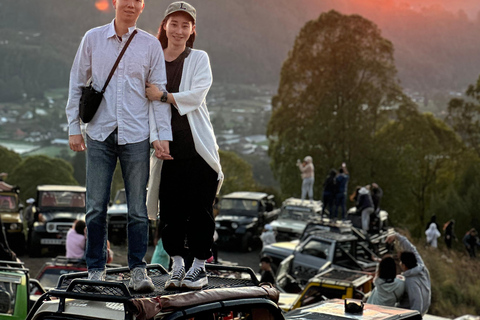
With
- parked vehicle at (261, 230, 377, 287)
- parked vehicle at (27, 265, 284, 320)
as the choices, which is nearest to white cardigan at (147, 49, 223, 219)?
parked vehicle at (27, 265, 284, 320)

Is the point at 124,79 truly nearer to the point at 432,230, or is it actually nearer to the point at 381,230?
the point at 381,230

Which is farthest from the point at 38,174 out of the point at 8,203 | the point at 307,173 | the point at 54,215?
the point at 54,215

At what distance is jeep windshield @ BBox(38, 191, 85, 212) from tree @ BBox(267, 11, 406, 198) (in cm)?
2450

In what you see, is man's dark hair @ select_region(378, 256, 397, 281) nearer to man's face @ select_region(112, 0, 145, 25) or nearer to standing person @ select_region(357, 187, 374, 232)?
man's face @ select_region(112, 0, 145, 25)

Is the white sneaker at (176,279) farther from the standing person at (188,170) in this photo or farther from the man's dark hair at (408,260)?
the man's dark hair at (408,260)

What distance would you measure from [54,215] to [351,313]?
17.0 m

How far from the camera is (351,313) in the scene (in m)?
6.04

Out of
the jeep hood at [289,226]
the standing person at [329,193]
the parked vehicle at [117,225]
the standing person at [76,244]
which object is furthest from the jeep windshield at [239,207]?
the standing person at [76,244]

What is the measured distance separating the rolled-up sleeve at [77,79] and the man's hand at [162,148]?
46 centimetres

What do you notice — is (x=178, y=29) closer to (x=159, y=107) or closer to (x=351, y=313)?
(x=159, y=107)

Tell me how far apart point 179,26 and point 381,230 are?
65.9 ft

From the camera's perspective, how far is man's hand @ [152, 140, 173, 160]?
4.38 metres

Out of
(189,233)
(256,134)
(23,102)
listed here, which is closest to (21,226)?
(189,233)

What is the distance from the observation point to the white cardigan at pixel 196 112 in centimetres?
458
